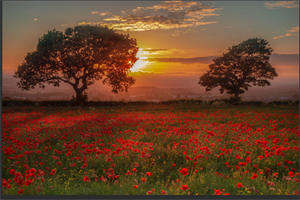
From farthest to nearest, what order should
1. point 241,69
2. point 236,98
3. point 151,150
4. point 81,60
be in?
point 241,69, point 81,60, point 236,98, point 151,150

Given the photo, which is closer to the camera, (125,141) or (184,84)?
(125,141)

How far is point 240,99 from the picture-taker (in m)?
9.20

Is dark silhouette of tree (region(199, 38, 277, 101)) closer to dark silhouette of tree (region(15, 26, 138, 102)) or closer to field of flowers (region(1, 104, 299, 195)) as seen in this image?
field of flowers (region(1, 104, 299, 195))

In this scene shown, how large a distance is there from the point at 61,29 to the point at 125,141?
3.79 m

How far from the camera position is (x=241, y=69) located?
10.6m

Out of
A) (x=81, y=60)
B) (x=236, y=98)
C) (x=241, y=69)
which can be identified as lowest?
(x=236, y=98)

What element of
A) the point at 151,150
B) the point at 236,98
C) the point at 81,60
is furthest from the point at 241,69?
the point at 81,60

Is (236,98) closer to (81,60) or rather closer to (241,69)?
(241,69)

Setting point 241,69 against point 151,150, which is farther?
point 241,69

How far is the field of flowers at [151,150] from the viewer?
5023 millimetres

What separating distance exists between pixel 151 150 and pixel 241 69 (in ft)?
19.7

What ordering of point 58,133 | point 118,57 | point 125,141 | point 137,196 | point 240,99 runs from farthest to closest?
point 118,57
point 240,99
point 58,133
point 125,141
point 137,196

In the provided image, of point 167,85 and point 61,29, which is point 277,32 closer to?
point 167,85

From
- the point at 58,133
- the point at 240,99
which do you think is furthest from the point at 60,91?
the point at 240,99
